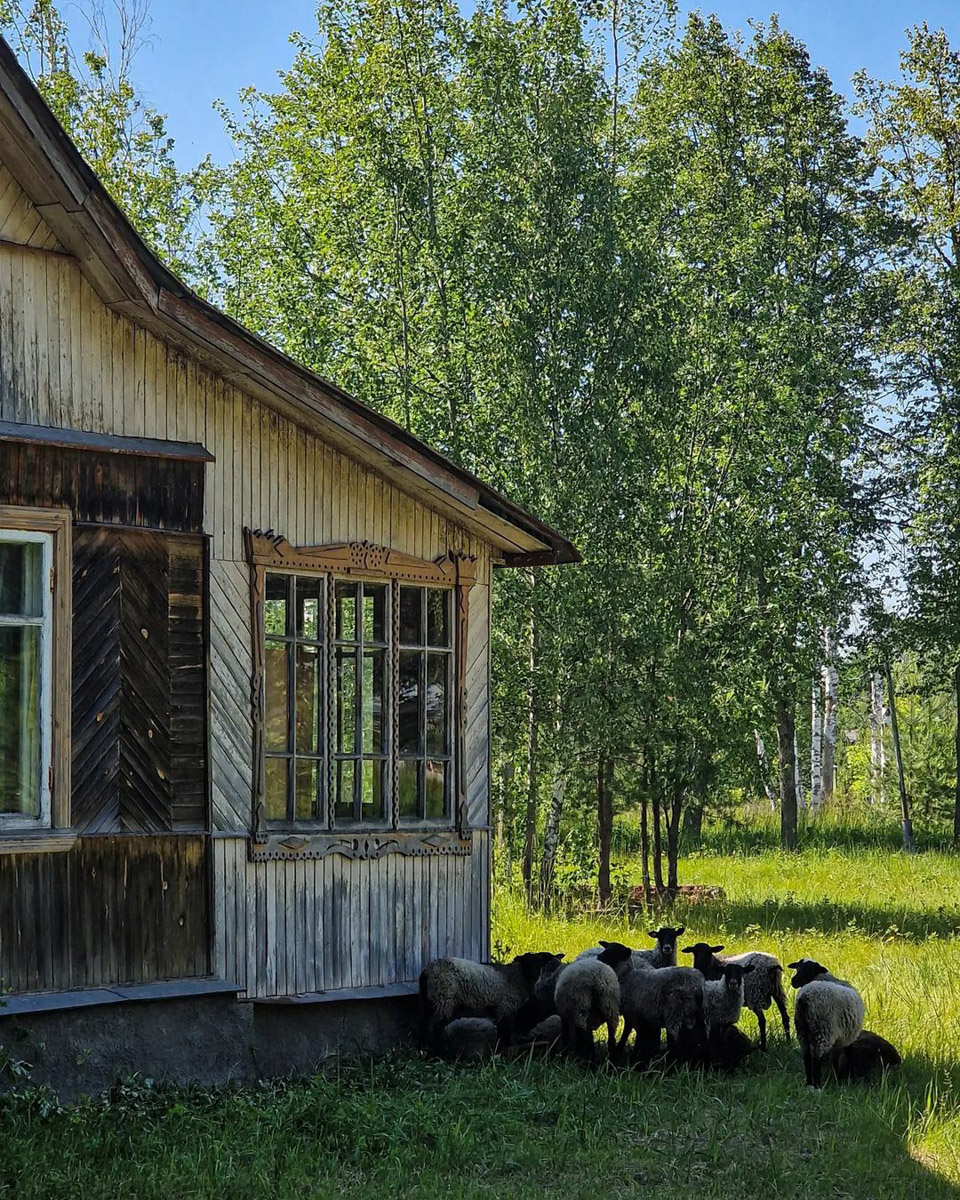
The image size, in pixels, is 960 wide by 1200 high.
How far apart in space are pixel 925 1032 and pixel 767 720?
7.61 metres

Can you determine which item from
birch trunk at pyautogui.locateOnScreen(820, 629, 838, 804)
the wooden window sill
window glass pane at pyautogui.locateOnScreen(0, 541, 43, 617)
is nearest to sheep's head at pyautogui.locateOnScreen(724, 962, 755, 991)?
the wooden window sill

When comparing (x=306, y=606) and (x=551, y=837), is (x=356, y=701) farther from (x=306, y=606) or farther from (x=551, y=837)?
(x=551, y=837)

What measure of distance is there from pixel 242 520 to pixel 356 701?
162 centimetres

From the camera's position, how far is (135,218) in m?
23.0

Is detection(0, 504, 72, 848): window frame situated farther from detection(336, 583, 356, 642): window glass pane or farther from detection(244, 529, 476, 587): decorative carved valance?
detection(336, 583, 356, 642): window glass pane

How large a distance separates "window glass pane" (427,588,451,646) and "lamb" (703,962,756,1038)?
3.25 m

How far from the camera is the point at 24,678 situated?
8.79 m

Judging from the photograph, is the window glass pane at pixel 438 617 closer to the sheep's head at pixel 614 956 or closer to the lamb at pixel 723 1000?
the sheep's head at pixel 614 956

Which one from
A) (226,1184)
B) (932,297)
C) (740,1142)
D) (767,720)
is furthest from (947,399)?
(226,1184)

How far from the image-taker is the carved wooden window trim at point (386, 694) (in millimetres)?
10039

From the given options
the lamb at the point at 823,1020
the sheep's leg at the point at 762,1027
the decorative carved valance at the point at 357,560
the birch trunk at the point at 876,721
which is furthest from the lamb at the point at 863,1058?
the birch trunk at the point at 876,721

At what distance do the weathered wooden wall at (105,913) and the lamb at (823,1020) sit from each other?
4.06m

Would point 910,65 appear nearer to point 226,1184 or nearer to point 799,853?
point 799,853

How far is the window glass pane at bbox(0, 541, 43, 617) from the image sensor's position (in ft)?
28.8
